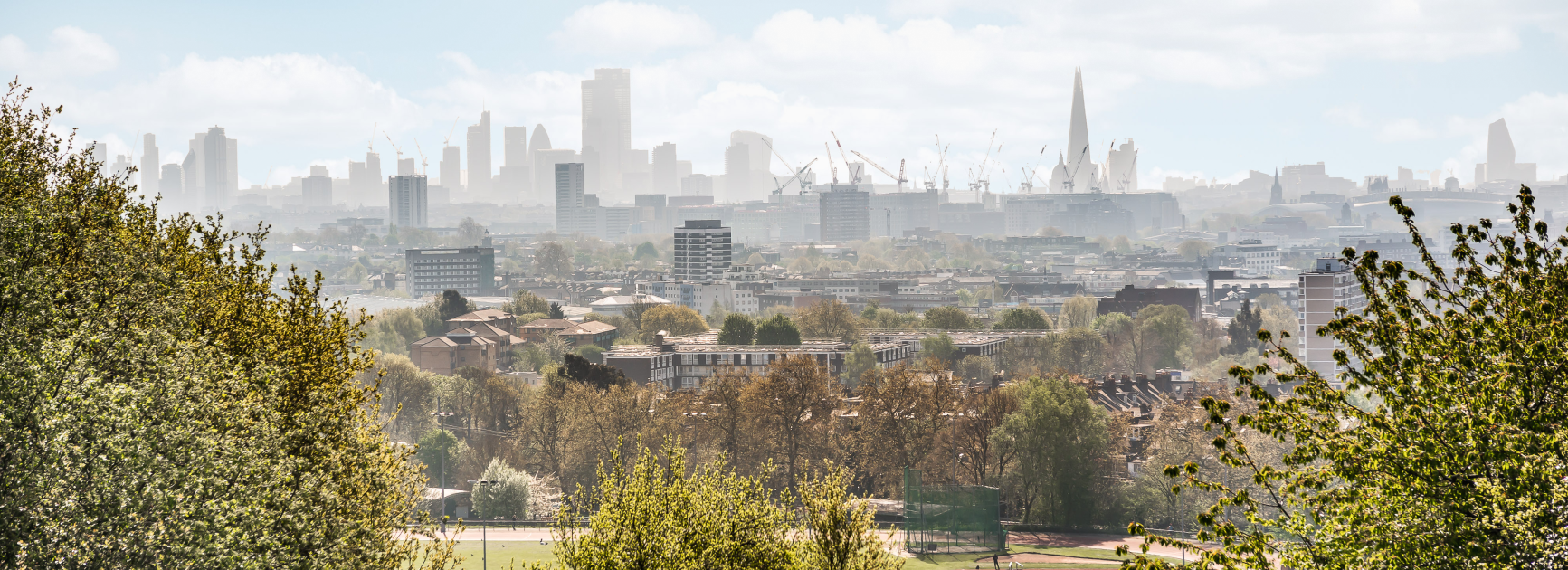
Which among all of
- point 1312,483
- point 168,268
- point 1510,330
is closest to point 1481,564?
point 1312,483

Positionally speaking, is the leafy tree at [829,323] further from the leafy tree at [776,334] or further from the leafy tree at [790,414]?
the leafy tree at [790,414]

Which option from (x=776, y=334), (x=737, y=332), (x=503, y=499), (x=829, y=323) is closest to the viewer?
(x=503, y=499)

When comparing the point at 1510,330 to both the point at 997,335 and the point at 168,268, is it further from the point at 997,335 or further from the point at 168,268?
the point at 997,335

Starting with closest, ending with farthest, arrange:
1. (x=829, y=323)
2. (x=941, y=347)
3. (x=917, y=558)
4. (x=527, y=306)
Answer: (x=917, y=558), (x=941, y=347), (x=829, y=323), (x=527, y=306)

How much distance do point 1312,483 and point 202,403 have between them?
1017 centimetres

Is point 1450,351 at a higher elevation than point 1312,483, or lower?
higher

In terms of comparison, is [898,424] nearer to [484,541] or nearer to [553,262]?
[484,541]

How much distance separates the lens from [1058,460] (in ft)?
137

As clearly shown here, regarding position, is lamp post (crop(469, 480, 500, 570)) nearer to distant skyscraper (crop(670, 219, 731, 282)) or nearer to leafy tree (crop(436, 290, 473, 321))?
leafy tree (crop(436, 290, 473, 321))

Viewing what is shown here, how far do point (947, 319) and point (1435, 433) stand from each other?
3314 inches

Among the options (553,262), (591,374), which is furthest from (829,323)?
(553,262)

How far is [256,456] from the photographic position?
12172 millimetres

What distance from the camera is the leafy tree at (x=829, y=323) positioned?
82688 millimetres

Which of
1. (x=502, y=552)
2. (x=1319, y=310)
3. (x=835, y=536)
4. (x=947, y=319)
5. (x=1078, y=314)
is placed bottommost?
(x=502, y=552)
